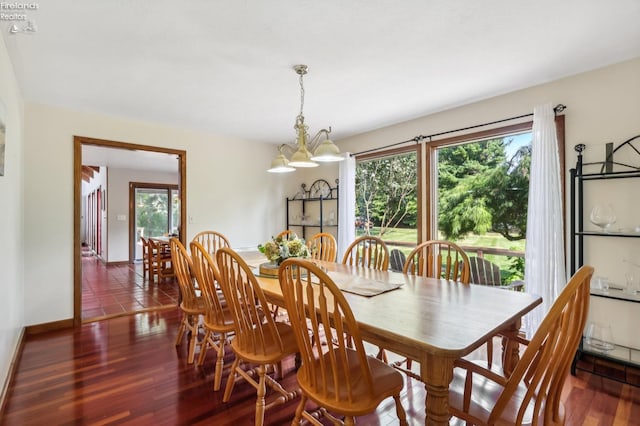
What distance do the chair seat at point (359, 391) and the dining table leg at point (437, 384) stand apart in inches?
9.6

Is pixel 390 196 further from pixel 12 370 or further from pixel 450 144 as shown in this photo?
pixel 12 370

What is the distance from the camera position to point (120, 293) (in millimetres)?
4656

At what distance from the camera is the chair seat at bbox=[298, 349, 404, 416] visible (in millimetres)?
1292

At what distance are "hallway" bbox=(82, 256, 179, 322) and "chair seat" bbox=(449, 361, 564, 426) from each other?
3.68m

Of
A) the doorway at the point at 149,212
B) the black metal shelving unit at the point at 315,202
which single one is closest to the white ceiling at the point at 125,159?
the doorway at the point at 149,212

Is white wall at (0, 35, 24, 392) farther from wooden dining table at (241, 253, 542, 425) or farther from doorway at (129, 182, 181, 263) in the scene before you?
doorway at (129, 182, 181, 263)

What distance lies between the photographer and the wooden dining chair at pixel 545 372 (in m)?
1.05

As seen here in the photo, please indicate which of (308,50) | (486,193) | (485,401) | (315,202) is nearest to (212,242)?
(315,202)

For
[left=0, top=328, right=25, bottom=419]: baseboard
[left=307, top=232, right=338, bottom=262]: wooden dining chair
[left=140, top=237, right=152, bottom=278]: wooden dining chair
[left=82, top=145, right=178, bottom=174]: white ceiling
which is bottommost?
[left=0, top=328, right=25, bottom=419]: baseboard

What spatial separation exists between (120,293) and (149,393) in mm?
3134

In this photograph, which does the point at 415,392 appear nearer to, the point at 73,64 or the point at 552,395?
the point at 552,395

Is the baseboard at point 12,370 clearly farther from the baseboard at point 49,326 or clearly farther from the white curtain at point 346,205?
the white curtain at point 346,205

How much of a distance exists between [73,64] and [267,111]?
5.47 feet

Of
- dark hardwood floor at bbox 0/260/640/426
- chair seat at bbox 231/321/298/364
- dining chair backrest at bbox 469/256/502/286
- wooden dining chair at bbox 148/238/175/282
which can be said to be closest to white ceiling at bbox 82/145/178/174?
wooden dining chair at bbox 148/238/175/282
